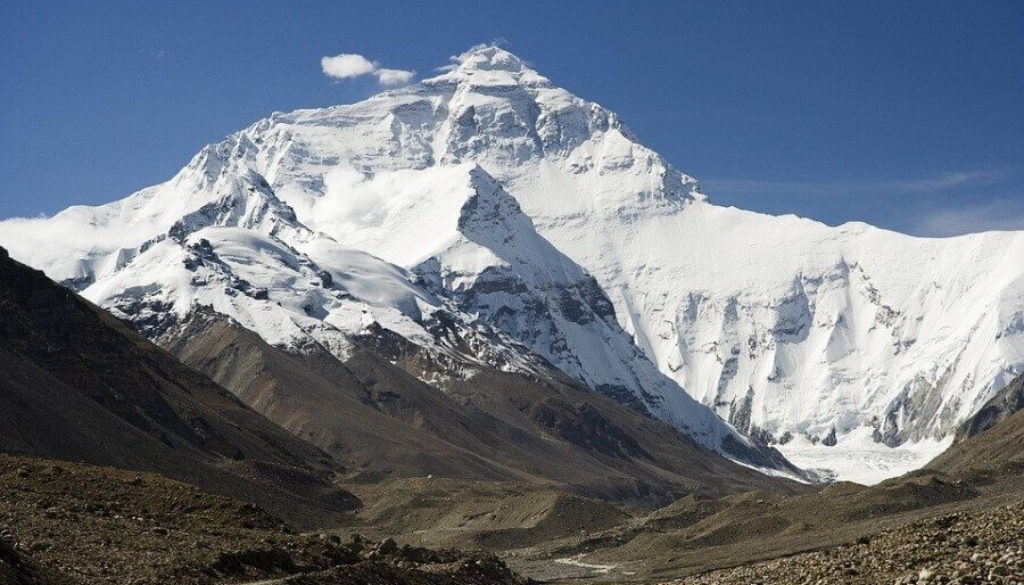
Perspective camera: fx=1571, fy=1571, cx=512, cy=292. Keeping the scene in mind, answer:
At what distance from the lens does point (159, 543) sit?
68.2m

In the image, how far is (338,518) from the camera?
630 ft

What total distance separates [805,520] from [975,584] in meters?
118

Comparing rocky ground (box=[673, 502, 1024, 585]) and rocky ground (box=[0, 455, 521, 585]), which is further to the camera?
rocky ground (box=[0, 455, 521, 585])

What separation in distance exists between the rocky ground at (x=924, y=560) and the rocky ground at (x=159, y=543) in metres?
18.4

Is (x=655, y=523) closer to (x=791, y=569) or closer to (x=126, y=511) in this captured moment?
(x=126, y=511)

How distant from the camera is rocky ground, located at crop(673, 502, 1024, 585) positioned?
151 feet

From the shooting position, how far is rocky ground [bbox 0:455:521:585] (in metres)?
61.2

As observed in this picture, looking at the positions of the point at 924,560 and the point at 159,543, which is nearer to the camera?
the point at 924,560

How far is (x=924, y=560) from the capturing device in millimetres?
52812

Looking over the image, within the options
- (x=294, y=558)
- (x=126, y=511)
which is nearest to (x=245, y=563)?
(x=294, y=558)

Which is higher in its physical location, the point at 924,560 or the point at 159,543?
the point at 924,560

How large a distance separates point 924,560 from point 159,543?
3307cm

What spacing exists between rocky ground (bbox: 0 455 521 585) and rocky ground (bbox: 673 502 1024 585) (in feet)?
60.4

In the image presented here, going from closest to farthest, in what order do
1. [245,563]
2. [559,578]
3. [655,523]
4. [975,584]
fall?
1. [975,584]
2. [245,563]
3. [559,578]
4. [655,523]
